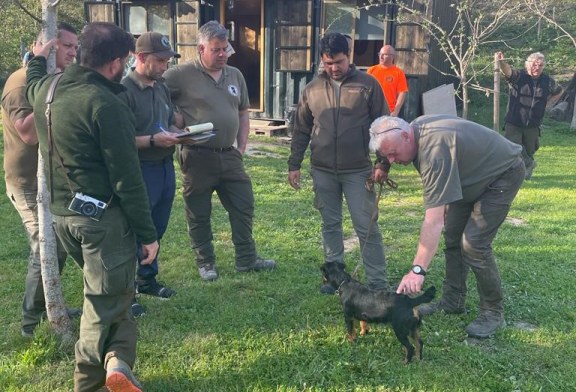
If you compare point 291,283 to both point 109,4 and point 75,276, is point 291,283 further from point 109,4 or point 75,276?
point 109,4

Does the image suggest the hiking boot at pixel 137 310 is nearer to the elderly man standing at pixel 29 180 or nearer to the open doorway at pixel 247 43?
the elderly man standing at pixel 29 180

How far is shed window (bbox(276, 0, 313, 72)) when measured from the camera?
10.3 m

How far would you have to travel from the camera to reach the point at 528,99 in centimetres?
782

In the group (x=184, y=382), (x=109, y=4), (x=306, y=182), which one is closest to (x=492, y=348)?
(x=184, y=382)

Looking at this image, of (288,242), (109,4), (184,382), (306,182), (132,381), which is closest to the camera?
(132,381)

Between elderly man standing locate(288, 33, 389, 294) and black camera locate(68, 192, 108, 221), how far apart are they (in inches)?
Result: 78.7

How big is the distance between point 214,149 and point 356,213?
1.25 meters

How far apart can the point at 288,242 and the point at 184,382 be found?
8.26 ft

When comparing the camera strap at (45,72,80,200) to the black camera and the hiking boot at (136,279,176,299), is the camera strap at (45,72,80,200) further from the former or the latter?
the hiking boot at (136,279,176,299)

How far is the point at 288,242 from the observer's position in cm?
538

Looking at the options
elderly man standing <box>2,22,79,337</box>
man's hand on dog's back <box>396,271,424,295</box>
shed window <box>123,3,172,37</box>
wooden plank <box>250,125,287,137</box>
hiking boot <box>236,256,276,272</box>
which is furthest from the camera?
shed window <box>123,3,172,37</box>

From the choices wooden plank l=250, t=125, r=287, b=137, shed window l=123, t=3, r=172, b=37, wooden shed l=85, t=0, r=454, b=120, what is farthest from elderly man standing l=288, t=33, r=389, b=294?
shed window l=123, t=3, r=172, b=37

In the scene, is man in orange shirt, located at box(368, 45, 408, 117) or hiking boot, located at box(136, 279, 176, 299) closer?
hiking boot, located at box(136, 279, 176, 299)

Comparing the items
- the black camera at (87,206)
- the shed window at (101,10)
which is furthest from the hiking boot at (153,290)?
the shed window at (101,10)
